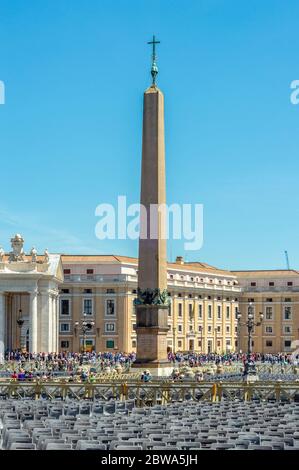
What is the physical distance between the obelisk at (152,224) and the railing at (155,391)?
610 inches

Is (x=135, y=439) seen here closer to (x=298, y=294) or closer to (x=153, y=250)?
(x=153, y=250)

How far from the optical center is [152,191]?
53.0 meters

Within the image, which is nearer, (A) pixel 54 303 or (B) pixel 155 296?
(B) pixel 155 296

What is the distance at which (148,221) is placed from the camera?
174 ft

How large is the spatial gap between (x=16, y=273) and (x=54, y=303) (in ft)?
20.5

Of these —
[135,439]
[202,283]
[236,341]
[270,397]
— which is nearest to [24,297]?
[202,283]

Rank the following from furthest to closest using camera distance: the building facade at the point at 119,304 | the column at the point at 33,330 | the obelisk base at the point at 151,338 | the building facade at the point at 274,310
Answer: the building facade at the point at 274,310 → the building facade at the point at 119,304 → the column at the point at 33,330 → the obelisk base at the point at 151,338

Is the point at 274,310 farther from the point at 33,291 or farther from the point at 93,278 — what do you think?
the point at 33,291

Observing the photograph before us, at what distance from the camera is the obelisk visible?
5288 centimetres

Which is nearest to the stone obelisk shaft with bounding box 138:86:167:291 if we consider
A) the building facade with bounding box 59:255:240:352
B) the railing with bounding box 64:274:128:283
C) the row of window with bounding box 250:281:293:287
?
the building facade with bounding box 59:255:240:352

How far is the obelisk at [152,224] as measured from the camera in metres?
52.9

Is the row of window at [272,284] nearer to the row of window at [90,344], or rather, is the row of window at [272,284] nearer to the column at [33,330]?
the row of window at [90,344]

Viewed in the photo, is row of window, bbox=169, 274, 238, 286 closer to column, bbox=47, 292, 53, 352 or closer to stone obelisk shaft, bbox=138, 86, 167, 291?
column, bbox=47, 292, 53, 352

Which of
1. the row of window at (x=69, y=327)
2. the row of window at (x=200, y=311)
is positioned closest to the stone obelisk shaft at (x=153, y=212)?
the row of window at (x=69, y=327)
